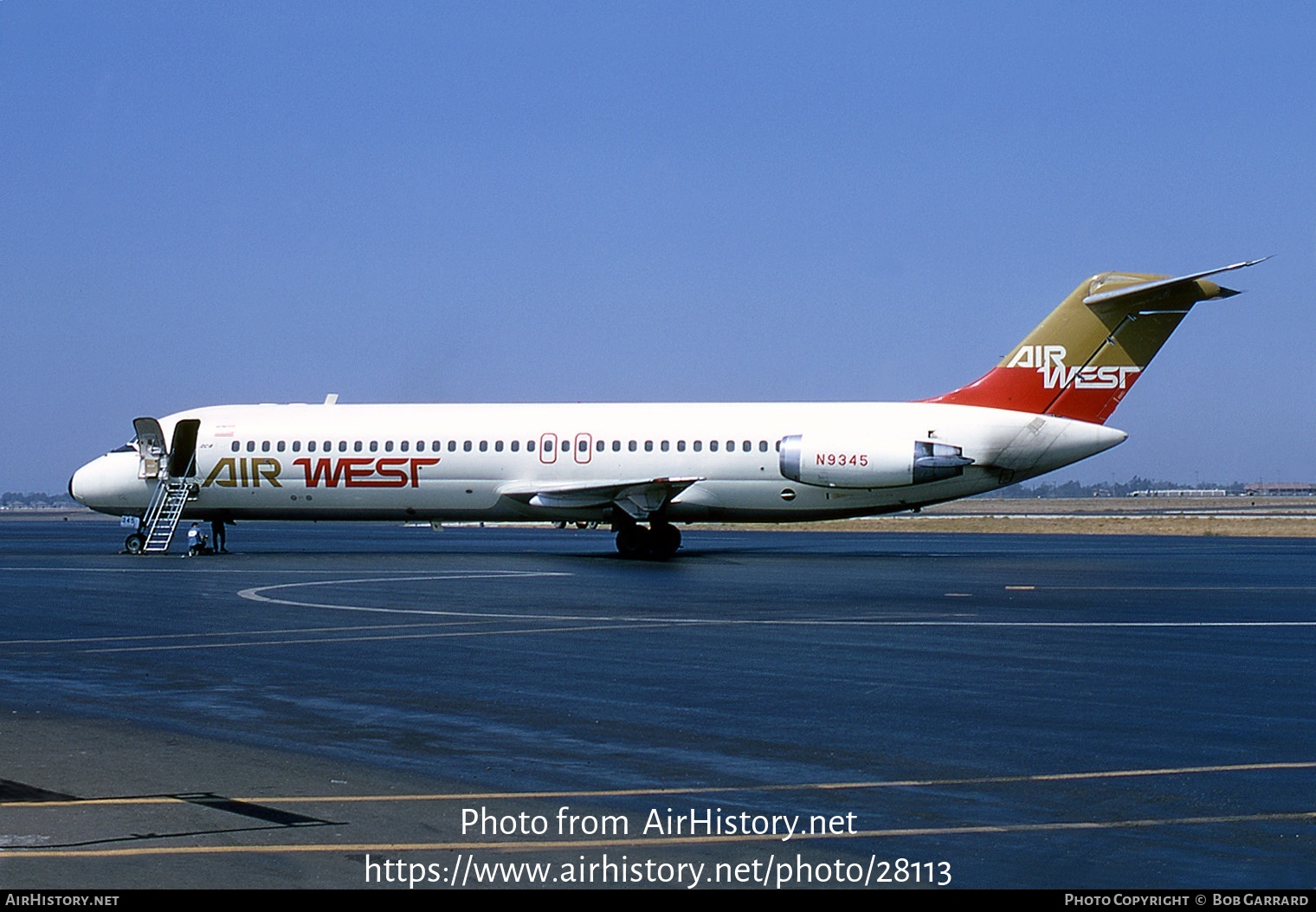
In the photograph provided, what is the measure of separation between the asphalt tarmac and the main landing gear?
14771 mm

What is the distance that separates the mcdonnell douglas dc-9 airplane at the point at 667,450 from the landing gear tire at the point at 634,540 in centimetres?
4

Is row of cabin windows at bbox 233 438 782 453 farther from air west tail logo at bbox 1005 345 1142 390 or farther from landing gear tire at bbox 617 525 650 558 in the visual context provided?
air west tail logo at bbox 1005 345 1142 390

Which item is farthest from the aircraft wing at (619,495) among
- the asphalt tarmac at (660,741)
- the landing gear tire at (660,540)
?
the asphalt tarmac at (660,741)

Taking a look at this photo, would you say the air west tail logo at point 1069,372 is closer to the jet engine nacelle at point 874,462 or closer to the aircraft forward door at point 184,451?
the jet engine nacelle at point 874,462

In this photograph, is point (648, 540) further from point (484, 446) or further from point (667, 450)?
point (484, 446)

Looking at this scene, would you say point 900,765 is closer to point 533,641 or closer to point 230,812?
point 230,812

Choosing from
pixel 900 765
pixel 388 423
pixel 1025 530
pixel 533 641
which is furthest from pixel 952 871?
pixel 1025 530

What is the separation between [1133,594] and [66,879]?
21.6 meters

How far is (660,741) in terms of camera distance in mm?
10805

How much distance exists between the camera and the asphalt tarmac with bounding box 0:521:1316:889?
7.23 metres

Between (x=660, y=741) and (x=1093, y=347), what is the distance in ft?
97.0

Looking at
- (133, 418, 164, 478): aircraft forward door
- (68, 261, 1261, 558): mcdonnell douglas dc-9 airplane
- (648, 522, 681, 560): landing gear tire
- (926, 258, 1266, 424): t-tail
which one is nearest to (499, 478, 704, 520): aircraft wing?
(68, 261, 1261, 558): mcdonnell douglas dc-9 airplane

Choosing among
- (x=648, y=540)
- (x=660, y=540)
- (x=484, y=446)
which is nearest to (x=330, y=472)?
(x=484, y=446)

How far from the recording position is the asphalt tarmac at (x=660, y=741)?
7.23 meters
